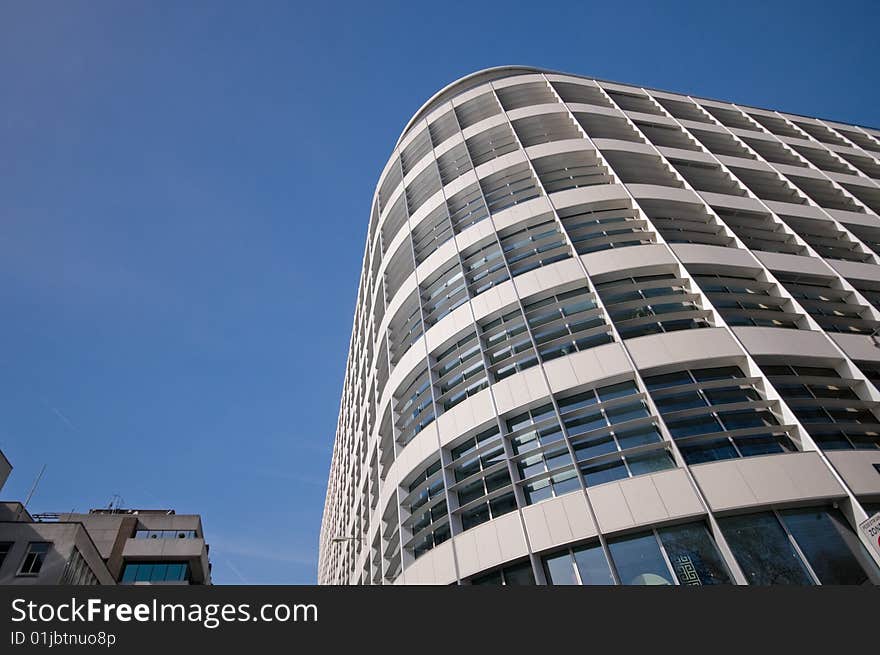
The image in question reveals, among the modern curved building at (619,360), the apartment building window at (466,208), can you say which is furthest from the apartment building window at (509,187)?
the apartment building window at (466,208)

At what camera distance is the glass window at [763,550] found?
12.9 meters

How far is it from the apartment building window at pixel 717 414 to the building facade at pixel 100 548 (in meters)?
34.1

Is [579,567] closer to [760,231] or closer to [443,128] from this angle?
[760,231]

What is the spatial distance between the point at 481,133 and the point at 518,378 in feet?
61.3

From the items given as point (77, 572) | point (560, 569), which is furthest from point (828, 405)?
point (77, 572)

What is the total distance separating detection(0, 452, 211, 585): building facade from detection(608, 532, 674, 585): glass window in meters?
31.8

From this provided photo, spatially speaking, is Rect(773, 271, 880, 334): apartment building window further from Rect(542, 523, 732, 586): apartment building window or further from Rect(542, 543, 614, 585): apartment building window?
Rect(542, 543, 614, 585): apartment building window

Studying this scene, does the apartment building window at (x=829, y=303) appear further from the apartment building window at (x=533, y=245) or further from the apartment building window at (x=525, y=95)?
the apartment building window at (x=525, y=95)

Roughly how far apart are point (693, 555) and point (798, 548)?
8.85ft

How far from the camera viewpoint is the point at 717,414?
16.5 meters

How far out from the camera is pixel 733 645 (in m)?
7.68

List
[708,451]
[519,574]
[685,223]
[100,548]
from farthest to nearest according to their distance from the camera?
[100,548] < [685,223] < [708,451] < [519,574]

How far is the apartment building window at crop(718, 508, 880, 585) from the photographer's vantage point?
509 inches

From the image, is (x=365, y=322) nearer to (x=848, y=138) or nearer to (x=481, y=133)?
(x=481, y=133)
